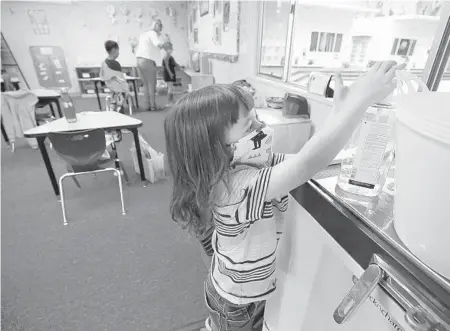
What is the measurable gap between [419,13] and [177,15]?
6266mm

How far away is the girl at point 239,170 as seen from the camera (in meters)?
0.43

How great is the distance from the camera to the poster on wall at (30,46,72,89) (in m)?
5.82

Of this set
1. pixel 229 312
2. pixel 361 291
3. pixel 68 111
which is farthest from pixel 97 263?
pixel 361 291

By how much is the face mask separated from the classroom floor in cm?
100

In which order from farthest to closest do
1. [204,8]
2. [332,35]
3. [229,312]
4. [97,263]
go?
[204,8] < [332,35] < [97,263] < [229,312]

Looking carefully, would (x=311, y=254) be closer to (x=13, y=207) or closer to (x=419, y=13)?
(x=419, y=13)

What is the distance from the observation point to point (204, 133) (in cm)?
55

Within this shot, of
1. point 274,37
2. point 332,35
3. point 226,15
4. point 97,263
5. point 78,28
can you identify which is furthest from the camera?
point 78,28

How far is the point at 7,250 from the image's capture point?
5.31ft

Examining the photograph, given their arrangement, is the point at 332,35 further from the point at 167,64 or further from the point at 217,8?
the point at 167,64

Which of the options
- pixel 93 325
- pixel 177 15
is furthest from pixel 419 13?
pixel 177 15

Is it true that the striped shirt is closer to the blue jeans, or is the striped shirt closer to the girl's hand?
the blue jeans

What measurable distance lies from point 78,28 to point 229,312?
7.25 m

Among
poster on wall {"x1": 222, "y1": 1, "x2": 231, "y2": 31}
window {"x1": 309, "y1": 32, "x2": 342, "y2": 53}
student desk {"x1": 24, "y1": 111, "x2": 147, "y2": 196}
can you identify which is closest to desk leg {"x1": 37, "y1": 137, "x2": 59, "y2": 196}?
student desk {"x1": 24, "y1": 111, "x2": 147, "y2": 196}
